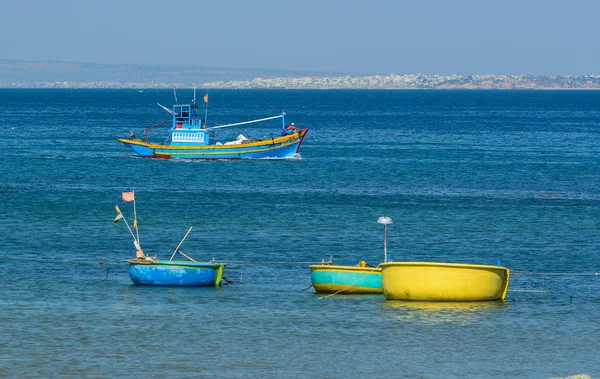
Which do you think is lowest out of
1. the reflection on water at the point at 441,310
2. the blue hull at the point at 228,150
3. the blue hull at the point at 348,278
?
the blue hull at the point at 228,150

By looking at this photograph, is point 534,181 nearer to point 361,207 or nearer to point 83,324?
point 361,207

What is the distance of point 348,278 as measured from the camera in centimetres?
3894

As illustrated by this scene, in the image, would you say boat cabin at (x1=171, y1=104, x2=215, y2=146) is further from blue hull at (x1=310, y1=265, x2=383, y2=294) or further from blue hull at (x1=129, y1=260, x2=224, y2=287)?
blue hull at (x1=310, y1=265, x2=383, y2=294)

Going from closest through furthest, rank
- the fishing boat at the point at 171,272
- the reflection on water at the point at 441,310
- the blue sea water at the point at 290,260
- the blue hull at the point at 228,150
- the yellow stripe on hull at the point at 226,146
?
1. the blue sea water at the point at 290,260
2. the reflection on water at the point at 441,310
3. the fishing boat at the point at 171,272
4. the yellow stripe on hull at the point at 226,146
5. the blue hull at the point at 228,150

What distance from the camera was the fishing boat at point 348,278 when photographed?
1529 inches

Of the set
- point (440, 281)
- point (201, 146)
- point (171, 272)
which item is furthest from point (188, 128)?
point (440, 281)

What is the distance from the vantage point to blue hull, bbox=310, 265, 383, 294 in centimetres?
3884

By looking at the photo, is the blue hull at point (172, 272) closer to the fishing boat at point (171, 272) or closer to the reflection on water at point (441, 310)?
the fishing boat at point (171, 272)

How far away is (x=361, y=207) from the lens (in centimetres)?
6538

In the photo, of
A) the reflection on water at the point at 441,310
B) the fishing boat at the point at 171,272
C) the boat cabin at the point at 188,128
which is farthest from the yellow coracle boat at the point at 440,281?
the boat cabin at the point at 188,128

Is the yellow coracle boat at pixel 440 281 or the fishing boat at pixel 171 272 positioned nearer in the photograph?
the yellow coracle boat at pixel 440 281

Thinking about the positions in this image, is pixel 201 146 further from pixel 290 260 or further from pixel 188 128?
pixel 290 260

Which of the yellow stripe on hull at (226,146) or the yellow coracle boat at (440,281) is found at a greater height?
the yellow coracle boat at (440,281)

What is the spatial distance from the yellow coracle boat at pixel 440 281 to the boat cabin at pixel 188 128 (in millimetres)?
61564
